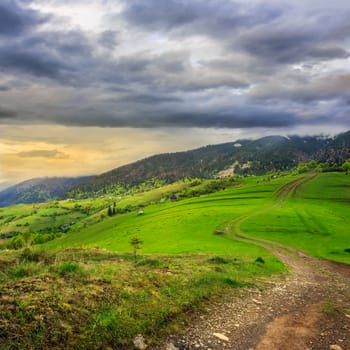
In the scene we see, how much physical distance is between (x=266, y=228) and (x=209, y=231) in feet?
44.8

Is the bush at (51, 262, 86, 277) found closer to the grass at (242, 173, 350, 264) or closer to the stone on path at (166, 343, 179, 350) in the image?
the stone on path at (166, 343, 179, 350)

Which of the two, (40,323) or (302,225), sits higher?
(40,323)

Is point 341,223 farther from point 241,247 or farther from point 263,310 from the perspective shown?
point 263,310

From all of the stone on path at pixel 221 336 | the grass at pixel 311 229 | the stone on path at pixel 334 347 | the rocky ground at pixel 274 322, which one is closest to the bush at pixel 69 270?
the rocky ground at pixel 274 322

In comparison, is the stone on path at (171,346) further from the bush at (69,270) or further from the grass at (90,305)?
the bush at (69,270)

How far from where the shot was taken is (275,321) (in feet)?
43.1

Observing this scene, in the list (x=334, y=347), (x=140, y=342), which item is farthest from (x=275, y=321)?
(x=140, y=342)

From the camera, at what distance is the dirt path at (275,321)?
35.5 ft

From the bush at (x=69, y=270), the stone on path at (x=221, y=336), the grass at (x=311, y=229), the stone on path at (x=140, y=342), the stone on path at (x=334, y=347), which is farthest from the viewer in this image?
the grass at (x=311, y=229)

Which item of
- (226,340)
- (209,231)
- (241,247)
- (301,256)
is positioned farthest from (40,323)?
(209,231)

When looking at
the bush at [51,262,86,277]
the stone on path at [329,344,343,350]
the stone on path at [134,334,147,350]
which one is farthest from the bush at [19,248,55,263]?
the stone on path at [329,344,343,350]

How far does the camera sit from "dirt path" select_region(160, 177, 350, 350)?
10.8m

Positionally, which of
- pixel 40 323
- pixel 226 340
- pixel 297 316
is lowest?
pixel 297 316

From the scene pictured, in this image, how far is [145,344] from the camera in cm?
1019
